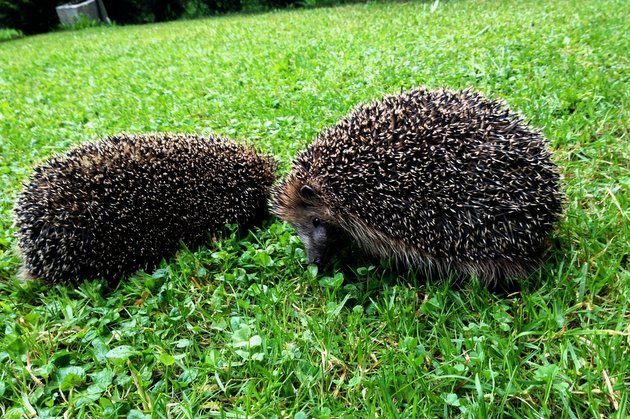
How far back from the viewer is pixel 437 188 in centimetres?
300

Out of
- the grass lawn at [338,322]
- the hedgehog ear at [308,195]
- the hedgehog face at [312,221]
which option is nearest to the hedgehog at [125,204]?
the grass lawn at [338,322]

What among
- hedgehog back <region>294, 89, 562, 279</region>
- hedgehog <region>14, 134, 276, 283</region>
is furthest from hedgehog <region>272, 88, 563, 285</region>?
hedgehog <region>14, 134, 276, 283</region>

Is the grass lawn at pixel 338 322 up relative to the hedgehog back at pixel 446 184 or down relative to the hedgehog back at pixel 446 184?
down

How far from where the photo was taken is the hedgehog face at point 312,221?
3435 millimetres

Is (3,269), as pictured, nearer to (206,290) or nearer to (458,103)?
(206,290)

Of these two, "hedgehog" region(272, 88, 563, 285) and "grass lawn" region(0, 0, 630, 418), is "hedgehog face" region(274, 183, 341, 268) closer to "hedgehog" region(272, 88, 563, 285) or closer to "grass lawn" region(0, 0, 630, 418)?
"hedgehog" region(272, 88, 563, 285)

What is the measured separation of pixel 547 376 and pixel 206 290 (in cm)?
217

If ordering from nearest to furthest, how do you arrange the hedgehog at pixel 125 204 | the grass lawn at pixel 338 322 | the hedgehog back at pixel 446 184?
the grass lawn at pixel 338 322 < the hedgehog back at pixel 446 184 < the hedgehog at pixel 125 204

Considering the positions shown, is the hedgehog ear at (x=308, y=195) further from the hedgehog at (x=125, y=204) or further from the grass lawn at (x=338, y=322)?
the hedgehog at (x=125, y=204)

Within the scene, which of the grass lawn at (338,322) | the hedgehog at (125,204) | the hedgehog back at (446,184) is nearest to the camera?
the grass lawn at (338,322)

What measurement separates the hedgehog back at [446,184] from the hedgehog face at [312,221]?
0.11 m

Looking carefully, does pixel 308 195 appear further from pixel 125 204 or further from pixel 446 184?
pixel 125 204

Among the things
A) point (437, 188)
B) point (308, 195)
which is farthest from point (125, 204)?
point (437, 188)

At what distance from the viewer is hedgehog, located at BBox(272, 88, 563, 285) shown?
2900mm
